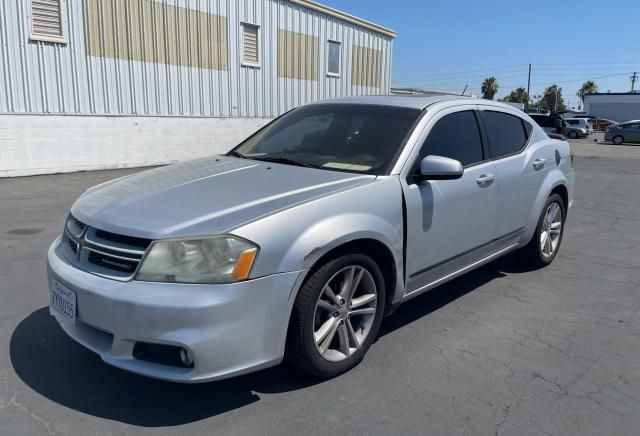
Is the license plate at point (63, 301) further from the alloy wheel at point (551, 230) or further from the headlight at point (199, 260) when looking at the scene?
the alloy wheel at point (551, 230)

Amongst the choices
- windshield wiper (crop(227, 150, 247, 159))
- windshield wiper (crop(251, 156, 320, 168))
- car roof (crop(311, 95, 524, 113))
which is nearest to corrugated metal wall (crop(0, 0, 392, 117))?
windshield wiper (crop(227, 150, 247, 159))

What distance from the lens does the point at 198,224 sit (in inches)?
105

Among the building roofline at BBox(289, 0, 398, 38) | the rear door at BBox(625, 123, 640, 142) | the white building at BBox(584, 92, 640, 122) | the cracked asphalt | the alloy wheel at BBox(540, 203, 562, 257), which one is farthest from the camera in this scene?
the white building at BBox(584, 92, 640, 122)

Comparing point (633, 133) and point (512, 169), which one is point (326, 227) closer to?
point (512, 169)

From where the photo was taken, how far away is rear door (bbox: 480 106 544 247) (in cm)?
445

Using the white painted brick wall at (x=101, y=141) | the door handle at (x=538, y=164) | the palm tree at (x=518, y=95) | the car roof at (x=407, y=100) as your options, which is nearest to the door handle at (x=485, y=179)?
the car roof at (x=407, y=100)

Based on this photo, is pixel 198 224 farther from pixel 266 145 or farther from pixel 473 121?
pixel 473 121

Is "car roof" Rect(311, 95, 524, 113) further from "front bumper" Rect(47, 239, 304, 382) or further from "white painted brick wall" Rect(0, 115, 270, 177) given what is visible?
"white painted brick wall" Rect(0, 115, 270, 177)

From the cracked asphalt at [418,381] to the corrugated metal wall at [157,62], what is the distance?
27.5 feet

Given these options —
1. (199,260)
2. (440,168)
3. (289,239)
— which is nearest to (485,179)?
(440,168)

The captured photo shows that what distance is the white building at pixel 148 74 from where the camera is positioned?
11.6m

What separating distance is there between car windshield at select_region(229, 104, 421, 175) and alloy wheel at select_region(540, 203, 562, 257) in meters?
2.26

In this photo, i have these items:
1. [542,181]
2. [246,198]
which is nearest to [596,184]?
[542,181]

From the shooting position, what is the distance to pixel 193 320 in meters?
2.50
